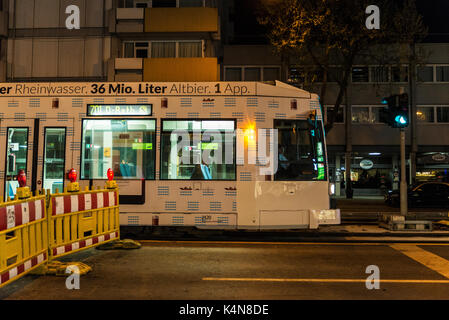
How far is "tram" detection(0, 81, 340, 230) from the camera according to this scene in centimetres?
811

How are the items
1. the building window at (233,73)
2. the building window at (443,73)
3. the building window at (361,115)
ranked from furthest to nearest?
1. the building window at (233,73)
2. the building window at (361,115)
3. the building window at (443,73)

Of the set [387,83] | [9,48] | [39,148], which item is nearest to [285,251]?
[39,148]

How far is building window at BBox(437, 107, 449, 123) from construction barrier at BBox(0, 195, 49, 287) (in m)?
30.0

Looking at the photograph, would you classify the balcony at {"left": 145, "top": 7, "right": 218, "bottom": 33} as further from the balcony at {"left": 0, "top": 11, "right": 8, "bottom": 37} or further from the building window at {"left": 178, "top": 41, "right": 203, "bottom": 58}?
the balcony at {"left": 0, "top": 11, "right": 8, "bottom": 37}

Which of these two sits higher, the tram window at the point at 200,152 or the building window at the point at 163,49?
the building window at the point at 163,49

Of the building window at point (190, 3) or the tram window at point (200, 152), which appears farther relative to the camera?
the building window at point (190, 3)

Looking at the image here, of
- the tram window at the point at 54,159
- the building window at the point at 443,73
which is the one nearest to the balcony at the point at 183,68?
the tram window at the point at 54,159

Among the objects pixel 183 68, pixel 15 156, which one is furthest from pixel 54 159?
pixel 183 68

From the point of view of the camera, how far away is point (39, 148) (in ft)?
27.6

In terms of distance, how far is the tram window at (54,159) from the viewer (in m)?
8.34

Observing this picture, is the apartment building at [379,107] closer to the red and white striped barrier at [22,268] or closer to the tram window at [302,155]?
the tram window at [302,155]

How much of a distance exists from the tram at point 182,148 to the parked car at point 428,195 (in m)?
14.9

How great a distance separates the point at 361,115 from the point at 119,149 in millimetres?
24458

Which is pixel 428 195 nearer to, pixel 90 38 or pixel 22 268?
pixel 22 268
